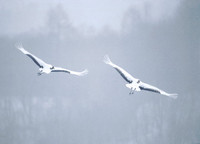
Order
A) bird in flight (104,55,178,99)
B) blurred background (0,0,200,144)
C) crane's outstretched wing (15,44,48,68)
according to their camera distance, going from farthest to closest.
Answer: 1. blurred background (0,0,200,144)
2. crane's outstretched wing (15,44,48,68)
3. bird in flight (104,55,178,99)

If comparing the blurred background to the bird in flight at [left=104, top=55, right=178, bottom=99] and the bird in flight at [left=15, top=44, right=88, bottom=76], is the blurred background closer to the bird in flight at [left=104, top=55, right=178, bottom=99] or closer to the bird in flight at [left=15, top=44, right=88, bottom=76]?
the bird in flight at [left=15, top=44, right=88, bottom=76]

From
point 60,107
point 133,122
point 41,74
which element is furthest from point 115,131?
point 41,74

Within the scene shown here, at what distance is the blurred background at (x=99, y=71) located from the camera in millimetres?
4426

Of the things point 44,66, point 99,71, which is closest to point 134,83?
point 99,71

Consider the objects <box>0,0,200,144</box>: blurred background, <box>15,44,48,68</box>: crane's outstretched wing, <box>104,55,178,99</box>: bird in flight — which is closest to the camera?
<box>104,55,178,99</box>: bird in flight

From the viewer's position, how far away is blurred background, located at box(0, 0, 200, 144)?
14.5 feet

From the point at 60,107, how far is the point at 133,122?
2.89 ft

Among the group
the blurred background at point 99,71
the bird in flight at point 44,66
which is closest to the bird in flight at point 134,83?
the blurred background at point 99,71

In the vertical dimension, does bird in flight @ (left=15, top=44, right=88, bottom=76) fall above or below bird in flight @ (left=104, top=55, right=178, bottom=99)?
above

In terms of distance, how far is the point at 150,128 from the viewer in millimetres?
4418

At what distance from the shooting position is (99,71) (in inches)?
176

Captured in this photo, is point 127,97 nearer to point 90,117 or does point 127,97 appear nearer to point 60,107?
point 90,117

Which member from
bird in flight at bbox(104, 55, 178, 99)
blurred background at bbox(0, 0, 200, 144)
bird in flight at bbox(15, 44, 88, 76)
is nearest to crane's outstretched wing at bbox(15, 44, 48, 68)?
bird in flight at bbox(15, 44, 88, 76)

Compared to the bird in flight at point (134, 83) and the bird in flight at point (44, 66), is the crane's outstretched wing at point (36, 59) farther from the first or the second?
the bird in flight at point (134, 83)
